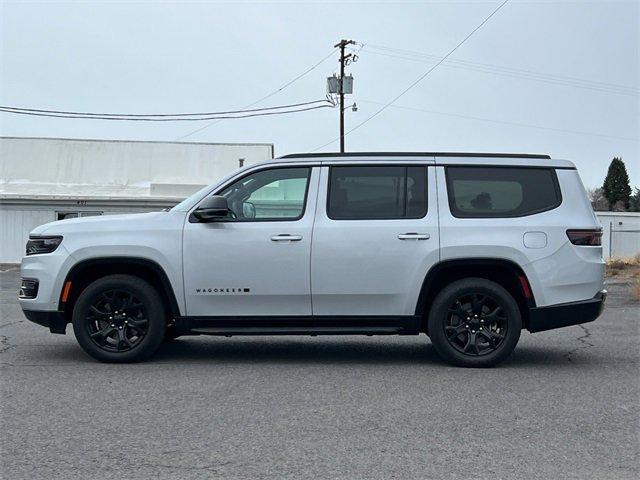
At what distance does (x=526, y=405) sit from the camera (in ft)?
19.9

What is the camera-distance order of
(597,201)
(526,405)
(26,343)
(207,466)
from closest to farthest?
(207,466) < (526,405) < (26,343) < (597,201)

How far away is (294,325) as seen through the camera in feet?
24.3

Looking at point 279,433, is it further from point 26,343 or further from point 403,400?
point 26,343

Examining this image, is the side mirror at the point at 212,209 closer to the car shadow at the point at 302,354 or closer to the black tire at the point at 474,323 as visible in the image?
the car shadow at the point at 302,354

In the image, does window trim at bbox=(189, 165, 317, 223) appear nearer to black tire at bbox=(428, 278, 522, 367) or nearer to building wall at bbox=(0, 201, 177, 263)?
black tire at bbox=(428, 278, 522, 367)

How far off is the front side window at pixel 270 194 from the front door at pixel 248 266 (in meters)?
0.12

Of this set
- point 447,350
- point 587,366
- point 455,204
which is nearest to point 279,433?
point 447,350

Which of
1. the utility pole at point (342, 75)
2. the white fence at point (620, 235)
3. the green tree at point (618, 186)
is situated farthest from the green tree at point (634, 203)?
the utility pole at point (342, 75)

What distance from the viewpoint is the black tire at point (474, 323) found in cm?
729

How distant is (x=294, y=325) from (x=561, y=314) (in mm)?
2520

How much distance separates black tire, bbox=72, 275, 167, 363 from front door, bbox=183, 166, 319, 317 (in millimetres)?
370

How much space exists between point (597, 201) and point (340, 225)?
232 feet

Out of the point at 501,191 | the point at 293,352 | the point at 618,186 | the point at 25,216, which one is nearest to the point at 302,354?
the point at 293,352

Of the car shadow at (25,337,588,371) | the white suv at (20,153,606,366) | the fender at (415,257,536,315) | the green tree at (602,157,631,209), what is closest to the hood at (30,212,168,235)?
the white suv at (20,153,606,366)
